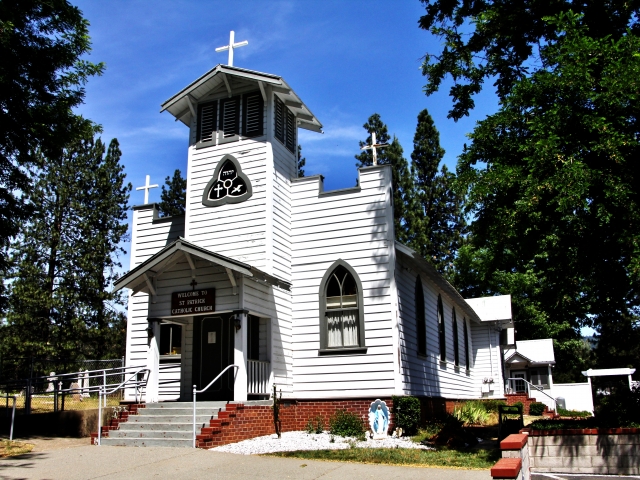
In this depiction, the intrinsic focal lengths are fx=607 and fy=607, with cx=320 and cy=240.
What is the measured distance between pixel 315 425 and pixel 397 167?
3123 cm

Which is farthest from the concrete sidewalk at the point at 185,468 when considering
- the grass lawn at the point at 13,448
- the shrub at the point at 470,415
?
the shrub at the point at 470,415

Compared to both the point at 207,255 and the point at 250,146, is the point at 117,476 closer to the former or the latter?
the point at 207,255

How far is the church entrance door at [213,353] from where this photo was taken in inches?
626

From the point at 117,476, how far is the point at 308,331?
25.9ft

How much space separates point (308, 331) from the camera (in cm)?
1677

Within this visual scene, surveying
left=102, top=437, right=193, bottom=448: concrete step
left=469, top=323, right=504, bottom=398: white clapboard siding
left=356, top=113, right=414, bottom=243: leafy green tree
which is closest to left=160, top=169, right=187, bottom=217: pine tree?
left=356, top=113, right=414, bottom=243: leafy green tree

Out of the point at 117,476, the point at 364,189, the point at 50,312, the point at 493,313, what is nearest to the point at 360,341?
the point at 364,189

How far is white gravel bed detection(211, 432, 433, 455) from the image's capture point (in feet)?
40.0

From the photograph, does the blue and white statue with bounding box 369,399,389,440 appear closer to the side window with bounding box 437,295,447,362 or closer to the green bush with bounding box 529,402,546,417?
the side window with bounding box 437,295,447,362

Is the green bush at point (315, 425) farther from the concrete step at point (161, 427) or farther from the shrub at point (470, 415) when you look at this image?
the shrub at point (470, 415)

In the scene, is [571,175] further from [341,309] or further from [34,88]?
[34,88]

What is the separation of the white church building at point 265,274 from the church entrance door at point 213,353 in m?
0.03

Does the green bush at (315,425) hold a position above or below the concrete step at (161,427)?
below

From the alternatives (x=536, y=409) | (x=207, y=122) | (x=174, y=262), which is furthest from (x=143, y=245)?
(x=536, y=409)
